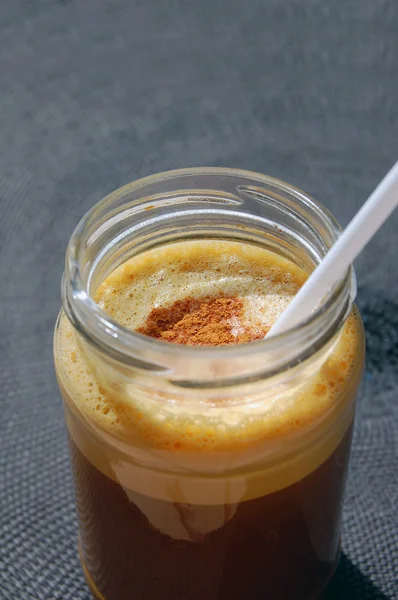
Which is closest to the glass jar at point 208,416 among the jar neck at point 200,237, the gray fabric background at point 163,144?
the jar neck at point 200,237

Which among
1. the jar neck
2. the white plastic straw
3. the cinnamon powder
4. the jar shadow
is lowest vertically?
the jar shadow

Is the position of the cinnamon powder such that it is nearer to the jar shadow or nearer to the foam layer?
the foam layer

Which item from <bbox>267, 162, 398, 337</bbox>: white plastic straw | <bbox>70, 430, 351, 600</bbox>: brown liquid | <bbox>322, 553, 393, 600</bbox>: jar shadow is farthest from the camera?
<bbox>322, 553, 393, 600</bbox>: jar shadow

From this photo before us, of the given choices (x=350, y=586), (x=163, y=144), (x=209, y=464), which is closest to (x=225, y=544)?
(x=209, y=464)

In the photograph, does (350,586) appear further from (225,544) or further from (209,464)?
(209,464)

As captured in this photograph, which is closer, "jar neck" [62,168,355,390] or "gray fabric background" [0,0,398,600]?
"jar neck" [62,168,355,390]

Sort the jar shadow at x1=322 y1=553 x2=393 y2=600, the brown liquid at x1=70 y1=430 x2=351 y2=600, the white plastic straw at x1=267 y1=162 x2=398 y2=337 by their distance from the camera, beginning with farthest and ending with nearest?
the jar shadow at x1=322 y1=553 x2=393 y2=600, the brown liquid at x1=70 y1=430 x2=351 y2=600, the white plastic straw at x1=267 y1=162 x2=398 y2=337

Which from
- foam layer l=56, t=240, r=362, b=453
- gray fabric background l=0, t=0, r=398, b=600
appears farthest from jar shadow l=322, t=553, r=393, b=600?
foam layer l=56, t=240, r=362, b=453

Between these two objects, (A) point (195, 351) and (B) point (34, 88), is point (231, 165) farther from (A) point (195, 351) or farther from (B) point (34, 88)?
(A) point (195, 351)

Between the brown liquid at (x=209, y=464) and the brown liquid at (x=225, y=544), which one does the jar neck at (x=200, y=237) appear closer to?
the brown liquid at (x=209, y=464)
